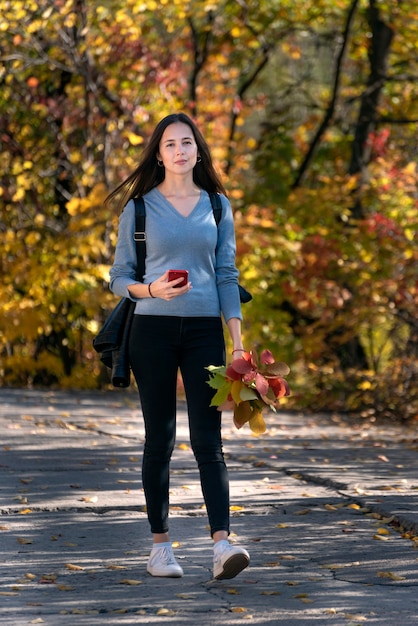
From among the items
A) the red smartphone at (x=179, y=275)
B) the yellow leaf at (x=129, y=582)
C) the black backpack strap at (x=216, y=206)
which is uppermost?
the black backpack strap at (x=216, y=206)

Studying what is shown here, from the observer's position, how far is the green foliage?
11812mm

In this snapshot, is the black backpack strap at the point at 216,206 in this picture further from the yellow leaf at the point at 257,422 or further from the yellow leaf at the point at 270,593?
the yellow leaf at the point at 270,593

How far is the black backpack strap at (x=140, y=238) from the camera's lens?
5.08m

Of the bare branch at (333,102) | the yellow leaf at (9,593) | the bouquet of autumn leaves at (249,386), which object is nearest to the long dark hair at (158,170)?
the bouquet of autumn leaves at (249,386)

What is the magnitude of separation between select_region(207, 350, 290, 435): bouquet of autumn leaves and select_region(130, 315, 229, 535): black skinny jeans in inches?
4.6

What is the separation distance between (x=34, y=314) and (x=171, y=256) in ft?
26.9

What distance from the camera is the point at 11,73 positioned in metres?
12.8

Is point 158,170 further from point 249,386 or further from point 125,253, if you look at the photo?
point 249,386

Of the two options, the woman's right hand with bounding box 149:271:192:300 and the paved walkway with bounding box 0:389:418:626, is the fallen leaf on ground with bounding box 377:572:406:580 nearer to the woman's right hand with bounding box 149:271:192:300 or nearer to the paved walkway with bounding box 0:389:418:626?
the paved walkway with bounding box 0:389:418:626

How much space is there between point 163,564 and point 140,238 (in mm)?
1335

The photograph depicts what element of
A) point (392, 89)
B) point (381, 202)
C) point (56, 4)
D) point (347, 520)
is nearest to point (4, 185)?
point (56, 4)

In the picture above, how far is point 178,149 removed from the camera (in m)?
5.14

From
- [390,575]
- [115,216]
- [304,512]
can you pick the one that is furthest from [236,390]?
[115,216]

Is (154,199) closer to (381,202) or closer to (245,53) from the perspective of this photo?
(381,202)
